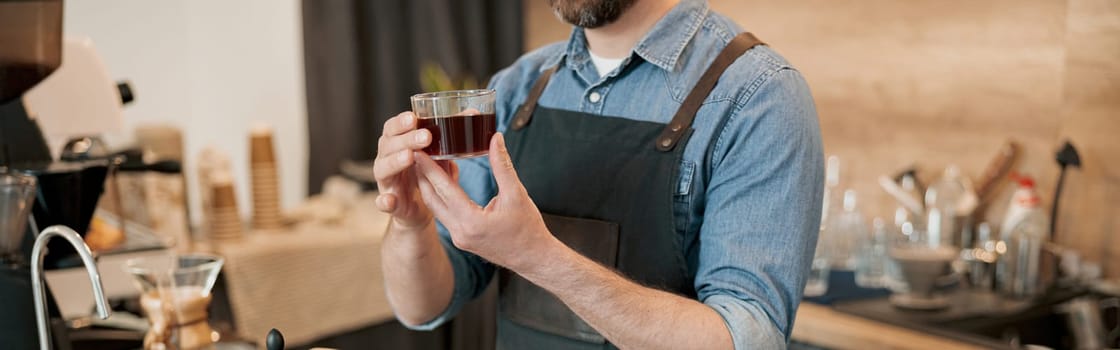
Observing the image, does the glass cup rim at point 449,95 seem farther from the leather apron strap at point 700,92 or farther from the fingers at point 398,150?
the leather apron strap at point 700,92

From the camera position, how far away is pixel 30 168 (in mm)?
1583

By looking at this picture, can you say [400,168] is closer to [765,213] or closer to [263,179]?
[765,213]

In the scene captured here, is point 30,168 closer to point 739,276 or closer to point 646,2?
point 646,2

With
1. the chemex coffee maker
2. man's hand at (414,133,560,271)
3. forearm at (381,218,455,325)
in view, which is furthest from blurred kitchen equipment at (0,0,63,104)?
man's hand at (414,133,560,271)

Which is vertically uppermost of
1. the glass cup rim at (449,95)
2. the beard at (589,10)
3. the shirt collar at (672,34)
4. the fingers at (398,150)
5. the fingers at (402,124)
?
the beard at (589,10)

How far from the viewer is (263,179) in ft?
10.8

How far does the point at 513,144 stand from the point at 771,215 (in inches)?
18.9

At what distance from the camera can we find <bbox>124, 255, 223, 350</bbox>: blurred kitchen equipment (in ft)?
4.99

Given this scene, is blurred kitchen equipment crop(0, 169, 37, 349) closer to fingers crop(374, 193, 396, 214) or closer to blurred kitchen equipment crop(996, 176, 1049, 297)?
fingers crop(374, 193, 396, 214)

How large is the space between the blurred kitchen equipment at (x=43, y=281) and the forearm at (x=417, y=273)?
0.40 meters

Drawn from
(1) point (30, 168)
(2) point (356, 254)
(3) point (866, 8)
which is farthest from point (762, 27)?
(1) point (30, 168)

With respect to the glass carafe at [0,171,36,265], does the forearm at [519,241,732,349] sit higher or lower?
lower

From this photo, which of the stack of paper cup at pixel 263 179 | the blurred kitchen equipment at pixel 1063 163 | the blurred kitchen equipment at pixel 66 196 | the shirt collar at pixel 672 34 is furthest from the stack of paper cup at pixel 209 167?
the blurred kitchen equipment at pixel 1063 163

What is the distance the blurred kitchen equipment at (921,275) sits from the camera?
2303mm
